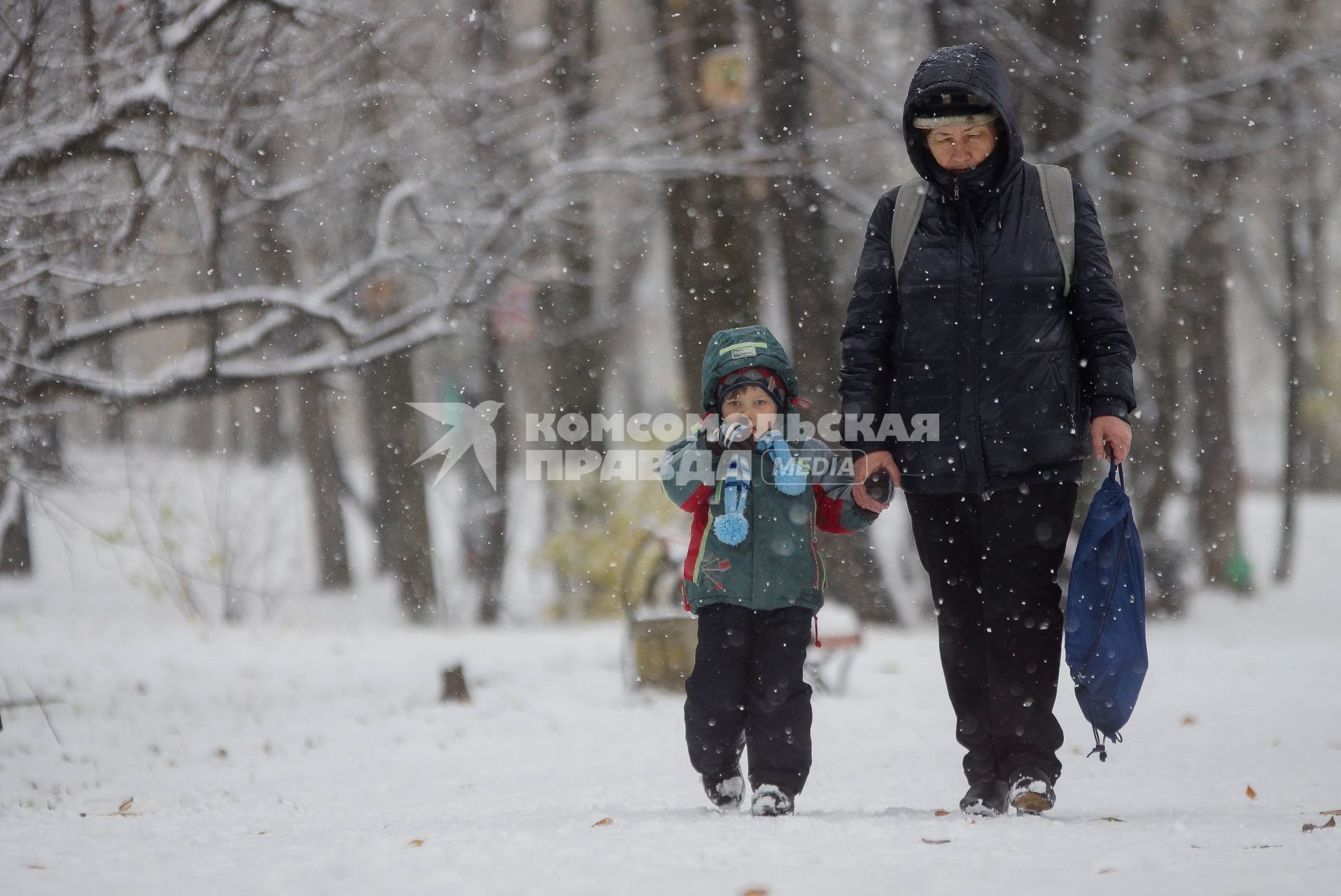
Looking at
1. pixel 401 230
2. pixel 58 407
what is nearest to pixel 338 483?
pixel 401 230

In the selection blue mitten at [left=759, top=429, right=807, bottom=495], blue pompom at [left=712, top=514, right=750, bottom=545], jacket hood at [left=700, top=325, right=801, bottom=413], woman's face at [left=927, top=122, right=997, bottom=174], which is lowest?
blue pompom at [left=712, top=514, right=750, bottom=545]

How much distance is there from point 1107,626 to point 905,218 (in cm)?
132

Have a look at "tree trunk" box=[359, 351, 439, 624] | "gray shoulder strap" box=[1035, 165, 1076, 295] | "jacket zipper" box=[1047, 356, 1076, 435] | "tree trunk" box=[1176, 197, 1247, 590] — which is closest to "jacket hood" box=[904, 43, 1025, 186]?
"gray shoulder strap" box=[1035, 165, 1076, 295]

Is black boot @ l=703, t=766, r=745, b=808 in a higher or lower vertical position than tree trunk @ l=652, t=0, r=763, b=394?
lower

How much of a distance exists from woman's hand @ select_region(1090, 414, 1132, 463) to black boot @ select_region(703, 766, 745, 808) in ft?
4.65

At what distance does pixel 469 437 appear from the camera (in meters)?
20.0

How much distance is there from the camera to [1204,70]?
14.3 metres

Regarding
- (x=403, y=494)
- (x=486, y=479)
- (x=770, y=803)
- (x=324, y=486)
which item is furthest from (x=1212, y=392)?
(x=770, y=803)

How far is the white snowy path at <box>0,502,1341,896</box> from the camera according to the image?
2.94m

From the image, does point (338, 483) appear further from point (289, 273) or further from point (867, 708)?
point (867, 708)

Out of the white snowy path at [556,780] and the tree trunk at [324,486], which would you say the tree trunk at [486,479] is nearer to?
the tree trunk at [324,486]

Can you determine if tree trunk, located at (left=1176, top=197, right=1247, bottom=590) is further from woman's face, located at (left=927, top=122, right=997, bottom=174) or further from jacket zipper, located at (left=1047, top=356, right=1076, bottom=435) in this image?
jacket zipper, located at (left=1047, top=356, right=1076, bottom=435)

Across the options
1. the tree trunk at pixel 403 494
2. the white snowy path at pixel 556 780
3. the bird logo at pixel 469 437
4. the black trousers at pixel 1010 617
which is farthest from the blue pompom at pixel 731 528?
the bird logo at pixel 469 437

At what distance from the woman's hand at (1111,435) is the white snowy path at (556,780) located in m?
1.00
